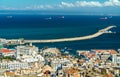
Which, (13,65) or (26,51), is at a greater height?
(13,65)

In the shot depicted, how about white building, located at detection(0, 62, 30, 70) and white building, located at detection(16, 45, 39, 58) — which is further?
white building, located at detection(16, 45, 39, 58)

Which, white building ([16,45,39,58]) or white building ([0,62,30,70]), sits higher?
white building ([0,62,30,70])

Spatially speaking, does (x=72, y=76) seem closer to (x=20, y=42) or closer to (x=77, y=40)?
(x=20, y=42)

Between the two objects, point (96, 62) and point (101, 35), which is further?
point (101, 35)

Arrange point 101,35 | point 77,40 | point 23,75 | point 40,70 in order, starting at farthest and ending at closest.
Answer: point 101,35 < point 77,40 < point 40,70 < point 23,75

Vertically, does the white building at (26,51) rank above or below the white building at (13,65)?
below

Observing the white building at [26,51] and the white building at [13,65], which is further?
the white building at [26,51]

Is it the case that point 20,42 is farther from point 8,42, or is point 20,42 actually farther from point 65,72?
point 65,72

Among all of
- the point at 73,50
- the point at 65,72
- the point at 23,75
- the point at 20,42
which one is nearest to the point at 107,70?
the point at 65,72

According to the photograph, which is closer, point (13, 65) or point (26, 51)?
point (13, 65)

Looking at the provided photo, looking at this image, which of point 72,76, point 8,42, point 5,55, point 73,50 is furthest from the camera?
point 8,42
